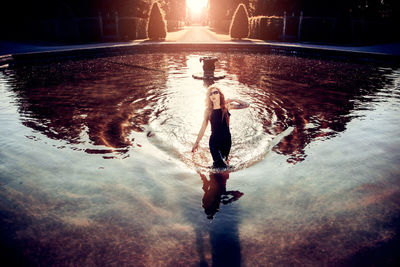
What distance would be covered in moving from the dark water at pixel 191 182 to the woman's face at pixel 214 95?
1.25 metres

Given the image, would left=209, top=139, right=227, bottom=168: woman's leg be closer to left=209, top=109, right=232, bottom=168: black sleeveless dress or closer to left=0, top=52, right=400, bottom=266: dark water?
left=209, top=109, right=232, bottom=168: black sleeveless dress

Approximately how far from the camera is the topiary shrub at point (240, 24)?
23984 mm

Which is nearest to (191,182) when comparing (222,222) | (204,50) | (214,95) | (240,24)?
(222,222)

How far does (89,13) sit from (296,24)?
19908mm

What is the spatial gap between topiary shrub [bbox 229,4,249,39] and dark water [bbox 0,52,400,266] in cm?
1817

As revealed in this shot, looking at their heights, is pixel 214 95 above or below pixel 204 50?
below

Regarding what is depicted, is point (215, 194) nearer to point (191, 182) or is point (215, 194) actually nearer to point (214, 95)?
point (191, 182)

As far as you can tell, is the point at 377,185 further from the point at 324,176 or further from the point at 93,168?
the point at 93,168

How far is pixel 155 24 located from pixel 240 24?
8.12 m

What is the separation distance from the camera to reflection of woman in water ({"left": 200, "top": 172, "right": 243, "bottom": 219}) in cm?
343

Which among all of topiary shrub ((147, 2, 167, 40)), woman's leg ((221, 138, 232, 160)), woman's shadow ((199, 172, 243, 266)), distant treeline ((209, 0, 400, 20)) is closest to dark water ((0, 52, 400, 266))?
woman's shadow ((199, 172, 243, 266))

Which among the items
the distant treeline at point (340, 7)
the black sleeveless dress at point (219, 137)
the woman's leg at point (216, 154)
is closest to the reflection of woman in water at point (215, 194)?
the woman's leg at point (216, 154)

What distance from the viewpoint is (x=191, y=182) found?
157 inches

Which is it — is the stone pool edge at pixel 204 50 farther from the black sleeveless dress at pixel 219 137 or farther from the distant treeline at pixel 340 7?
the black sleeveless dress at pixel 219 137
